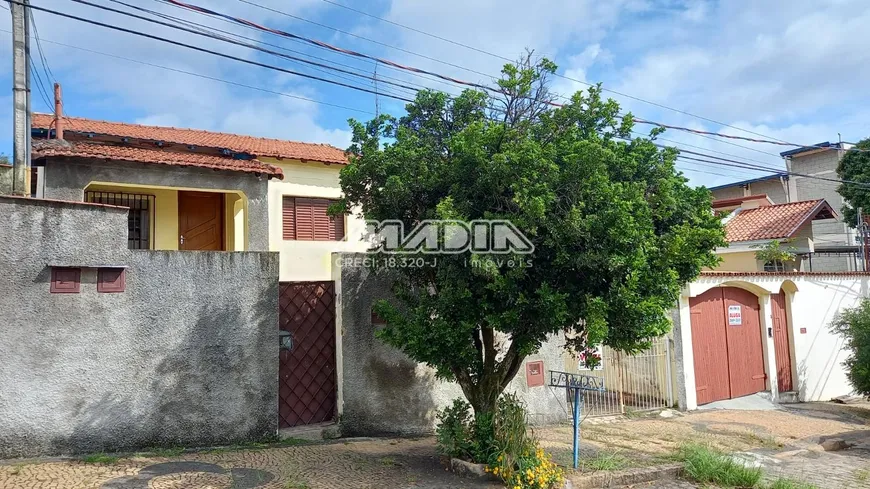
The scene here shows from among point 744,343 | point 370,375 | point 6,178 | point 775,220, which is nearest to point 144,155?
point 6,178

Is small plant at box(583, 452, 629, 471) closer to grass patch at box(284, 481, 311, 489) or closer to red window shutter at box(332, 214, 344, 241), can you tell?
grass patch at box(284, 481, 311, 489)

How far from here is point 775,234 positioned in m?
16.9

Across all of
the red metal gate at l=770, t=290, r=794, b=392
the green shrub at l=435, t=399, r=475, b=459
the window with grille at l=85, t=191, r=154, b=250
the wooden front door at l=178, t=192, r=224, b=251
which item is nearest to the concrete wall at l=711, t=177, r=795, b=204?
the red metal gate at l=770, t=290, r=794, b=392

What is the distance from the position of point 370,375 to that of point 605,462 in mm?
3034

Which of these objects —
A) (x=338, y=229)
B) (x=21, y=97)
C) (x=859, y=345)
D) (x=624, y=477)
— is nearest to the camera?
(x=624, y=477)

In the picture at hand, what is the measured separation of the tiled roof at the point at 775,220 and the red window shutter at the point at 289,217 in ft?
38.3

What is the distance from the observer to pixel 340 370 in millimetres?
7520

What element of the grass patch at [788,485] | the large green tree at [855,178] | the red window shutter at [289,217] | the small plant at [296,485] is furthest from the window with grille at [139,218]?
the large green tree at [855,178]

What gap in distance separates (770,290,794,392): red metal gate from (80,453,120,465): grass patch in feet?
40.6

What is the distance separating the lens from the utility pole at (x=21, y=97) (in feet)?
24.9

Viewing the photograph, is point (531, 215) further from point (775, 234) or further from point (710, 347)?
point (775, 234)

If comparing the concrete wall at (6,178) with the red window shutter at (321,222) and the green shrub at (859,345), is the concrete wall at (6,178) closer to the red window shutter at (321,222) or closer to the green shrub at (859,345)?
the red window shutter at (321,222)

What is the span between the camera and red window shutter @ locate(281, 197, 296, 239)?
1325 centimetres

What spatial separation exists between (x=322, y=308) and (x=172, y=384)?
6.63 feet
